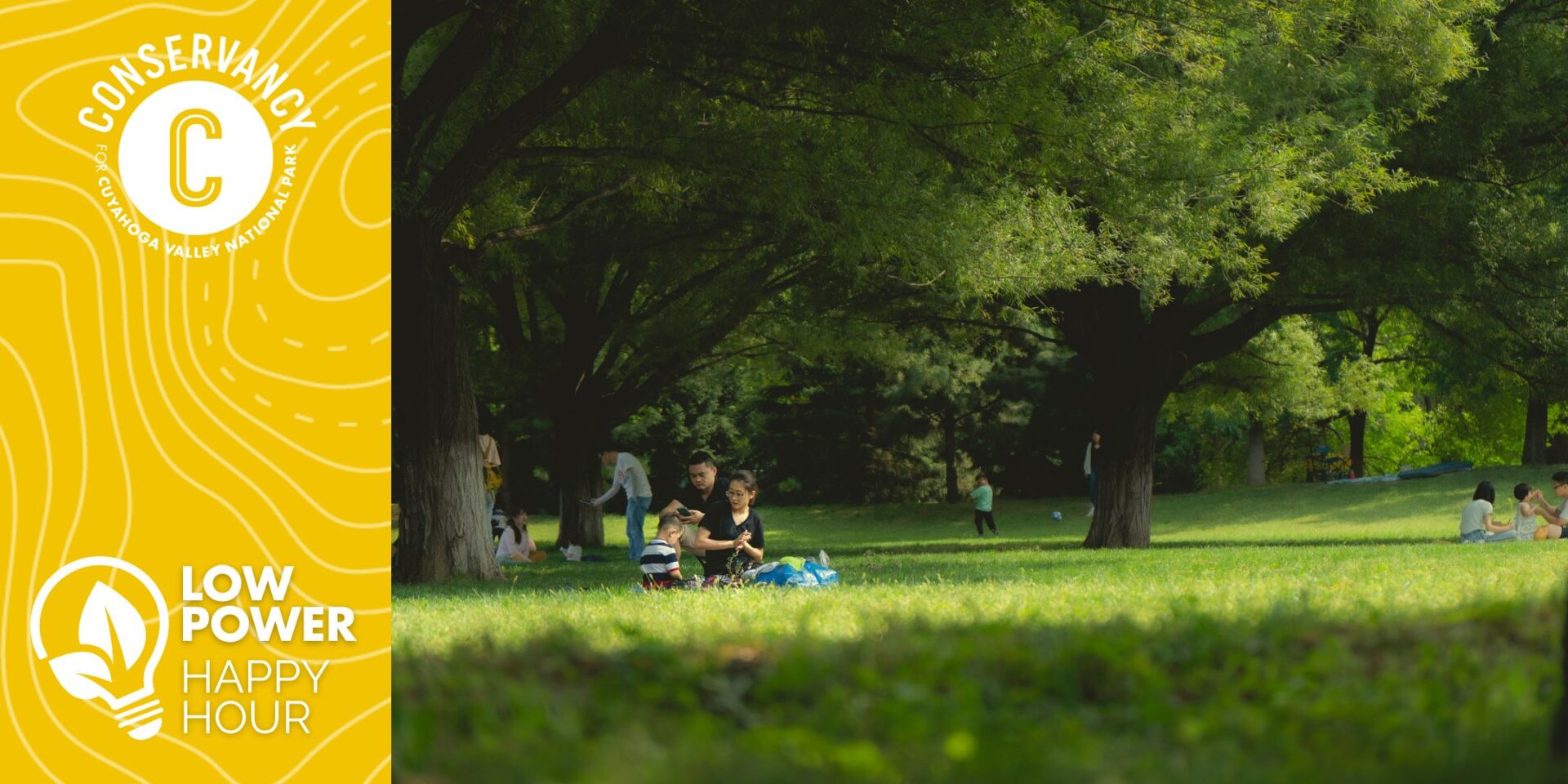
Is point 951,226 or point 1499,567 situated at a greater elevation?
point 951,226

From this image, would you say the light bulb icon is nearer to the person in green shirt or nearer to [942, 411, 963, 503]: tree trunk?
the person in green shirt

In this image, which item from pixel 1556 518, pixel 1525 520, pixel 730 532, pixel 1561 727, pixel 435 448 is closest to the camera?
pixel 1561 727

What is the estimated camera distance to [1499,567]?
12.6 meters

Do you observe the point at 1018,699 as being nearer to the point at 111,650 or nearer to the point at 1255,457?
the point at 111,650

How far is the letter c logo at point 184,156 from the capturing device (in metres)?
6.76

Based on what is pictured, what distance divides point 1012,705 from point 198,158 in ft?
14.8

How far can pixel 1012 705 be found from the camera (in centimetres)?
475

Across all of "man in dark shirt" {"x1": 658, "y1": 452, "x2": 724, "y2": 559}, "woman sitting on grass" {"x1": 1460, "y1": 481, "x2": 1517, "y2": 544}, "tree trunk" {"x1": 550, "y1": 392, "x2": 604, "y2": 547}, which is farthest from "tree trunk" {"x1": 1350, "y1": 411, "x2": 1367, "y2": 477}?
"man in dark shirt" {"x1": 658, "y1": 452, "x2": 724, "y2": 559}

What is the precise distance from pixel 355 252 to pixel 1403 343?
47.5 metres

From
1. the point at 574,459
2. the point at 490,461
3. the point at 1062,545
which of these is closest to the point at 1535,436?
the point at 1062,545

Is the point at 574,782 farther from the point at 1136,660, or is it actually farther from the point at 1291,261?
the point at 1291,261

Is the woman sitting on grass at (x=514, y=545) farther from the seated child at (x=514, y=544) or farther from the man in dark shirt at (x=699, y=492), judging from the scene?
the man in dark shirt at (x=699, y=492)

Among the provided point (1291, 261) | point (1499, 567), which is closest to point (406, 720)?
point (1499, 567)

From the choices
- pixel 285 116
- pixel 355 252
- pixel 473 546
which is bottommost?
pixel 473 546
